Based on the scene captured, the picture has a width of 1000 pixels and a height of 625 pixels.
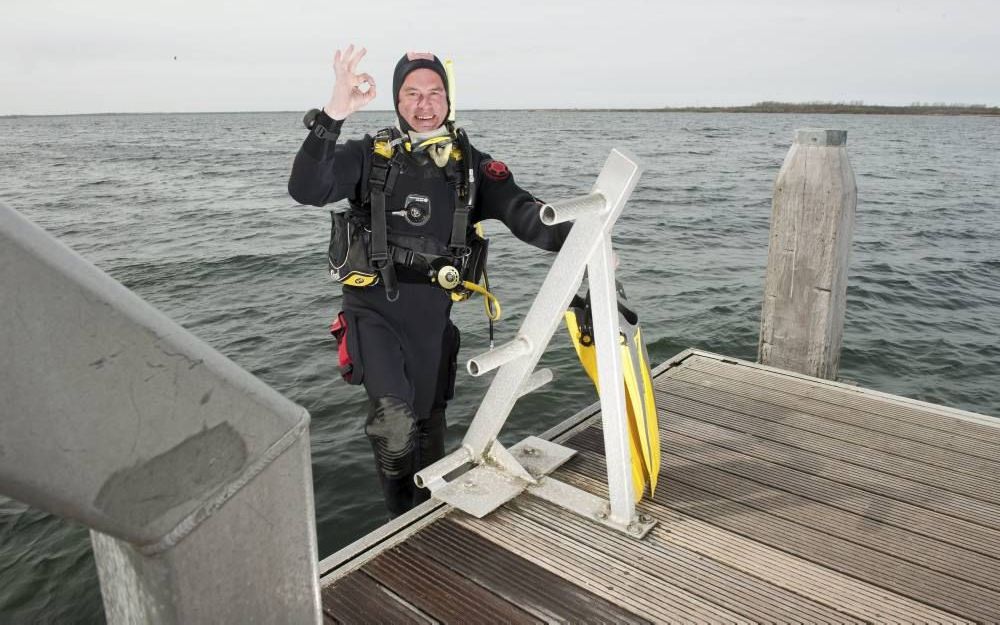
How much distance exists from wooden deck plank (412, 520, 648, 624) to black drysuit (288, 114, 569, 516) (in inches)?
21.7

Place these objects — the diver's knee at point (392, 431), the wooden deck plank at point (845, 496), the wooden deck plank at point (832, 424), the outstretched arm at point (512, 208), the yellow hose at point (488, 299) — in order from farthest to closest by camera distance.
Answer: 1. the wooden deck plank at point (832, 424)
2. the yellow hose at point (488, 299)
3. the outstretched arm at point (512, 208)
4. the diver's knee at point (392, 431)
5. the wooden deck plank at point (845, 496)

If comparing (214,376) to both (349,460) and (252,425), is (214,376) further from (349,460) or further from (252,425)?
(349,460)

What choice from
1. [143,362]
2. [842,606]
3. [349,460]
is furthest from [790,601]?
[349,460]

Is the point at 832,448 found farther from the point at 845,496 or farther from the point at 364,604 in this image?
the point at 364,604

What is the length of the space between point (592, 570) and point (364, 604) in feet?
3.38

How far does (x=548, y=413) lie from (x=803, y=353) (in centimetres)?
267

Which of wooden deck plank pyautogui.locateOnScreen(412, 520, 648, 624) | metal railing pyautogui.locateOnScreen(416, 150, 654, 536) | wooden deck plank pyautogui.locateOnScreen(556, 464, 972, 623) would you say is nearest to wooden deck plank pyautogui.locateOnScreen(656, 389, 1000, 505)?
wooden deck plank pyautogui.locateOnScreen(556, 464, 972, 623)

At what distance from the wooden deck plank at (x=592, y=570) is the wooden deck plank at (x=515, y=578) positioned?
0.04m

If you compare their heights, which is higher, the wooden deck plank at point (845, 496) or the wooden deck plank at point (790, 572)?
the wooden deck plank at point (845, 496)

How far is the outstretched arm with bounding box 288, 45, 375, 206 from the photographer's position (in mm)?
3197

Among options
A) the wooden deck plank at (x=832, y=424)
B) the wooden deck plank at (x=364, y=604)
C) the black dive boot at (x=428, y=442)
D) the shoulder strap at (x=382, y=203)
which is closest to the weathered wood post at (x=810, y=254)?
the wooden deck plank at (x=832, y=424)

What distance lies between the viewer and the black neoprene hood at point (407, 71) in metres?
3.77

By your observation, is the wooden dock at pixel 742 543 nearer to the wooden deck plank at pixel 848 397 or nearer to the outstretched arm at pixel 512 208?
the wooden deck plank at pixel 848 397

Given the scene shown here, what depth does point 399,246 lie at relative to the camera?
374cm
